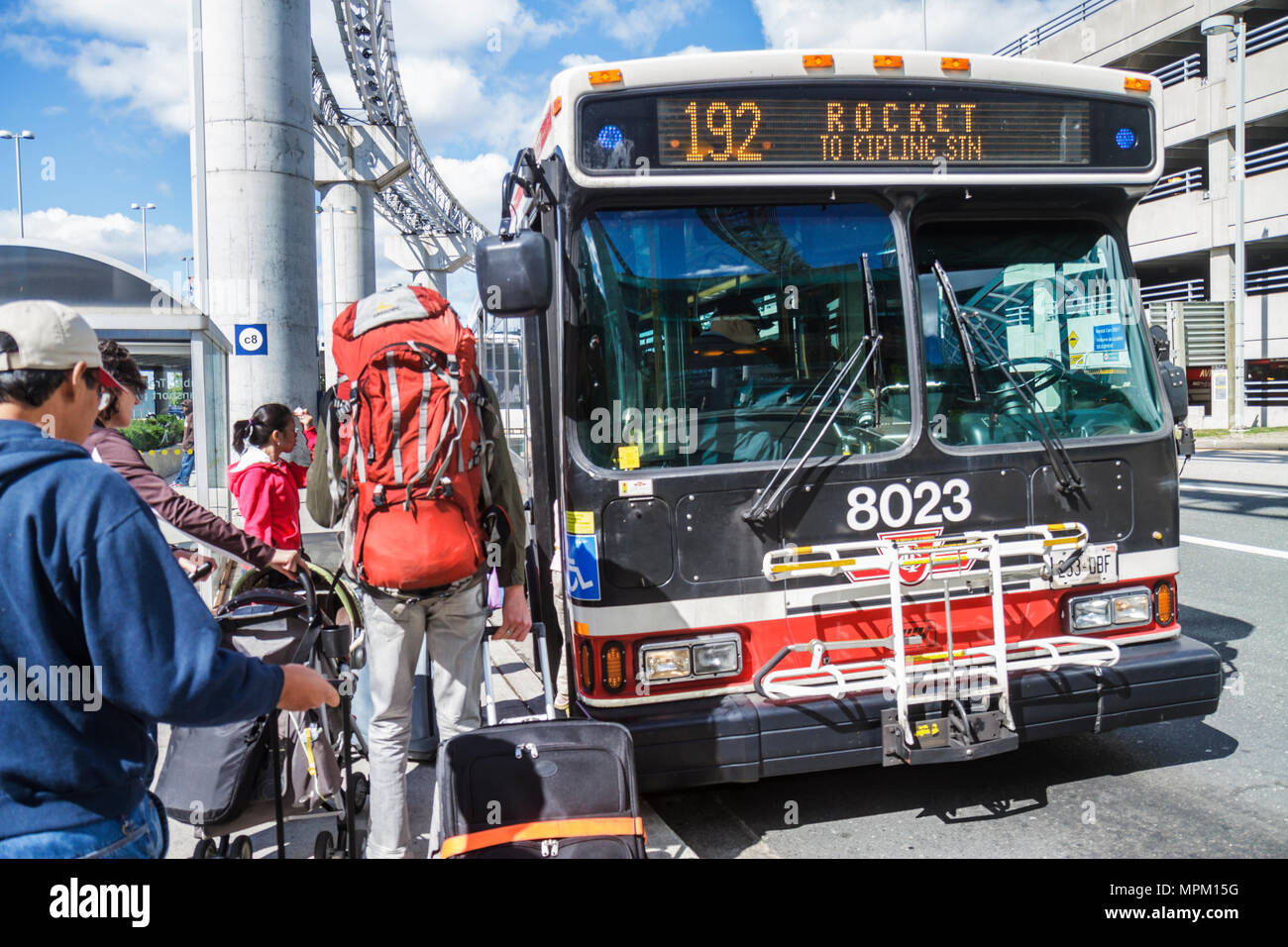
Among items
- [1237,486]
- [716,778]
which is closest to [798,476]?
[716,778]

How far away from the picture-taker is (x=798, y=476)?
163 inches

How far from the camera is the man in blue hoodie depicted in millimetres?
1794

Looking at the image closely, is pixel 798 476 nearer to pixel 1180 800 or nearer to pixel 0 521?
pixel 1180 800

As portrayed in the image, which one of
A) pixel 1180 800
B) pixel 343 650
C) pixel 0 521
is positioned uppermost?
pixel 0 521

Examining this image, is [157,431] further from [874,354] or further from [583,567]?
[874,354]

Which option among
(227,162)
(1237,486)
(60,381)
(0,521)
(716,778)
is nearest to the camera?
(0,521)

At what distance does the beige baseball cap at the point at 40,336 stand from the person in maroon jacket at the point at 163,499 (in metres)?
2.04

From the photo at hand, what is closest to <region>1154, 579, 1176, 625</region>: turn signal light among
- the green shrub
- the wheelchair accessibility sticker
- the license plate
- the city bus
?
the city bus

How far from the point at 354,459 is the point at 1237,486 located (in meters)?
15.6

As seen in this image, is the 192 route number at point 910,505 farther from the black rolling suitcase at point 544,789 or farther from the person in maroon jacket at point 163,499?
the person in maroon jacket at point 163,499

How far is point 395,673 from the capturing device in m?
3.59

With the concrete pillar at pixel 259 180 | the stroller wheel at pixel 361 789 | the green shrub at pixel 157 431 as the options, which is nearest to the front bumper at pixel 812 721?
the stroller wheel at pixel 361 789

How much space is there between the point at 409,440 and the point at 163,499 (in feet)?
4.71

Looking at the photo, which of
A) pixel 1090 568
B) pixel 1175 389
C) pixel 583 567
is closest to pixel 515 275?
pixel 583 567
